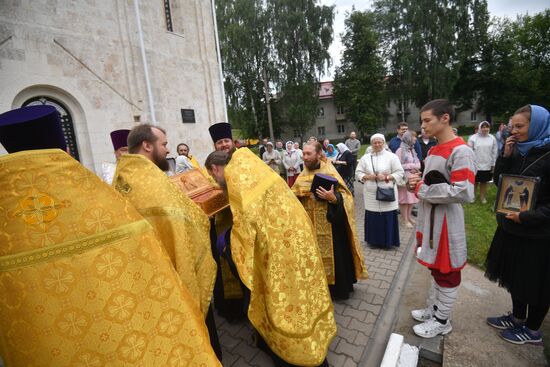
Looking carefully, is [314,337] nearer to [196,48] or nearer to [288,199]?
[288,199]

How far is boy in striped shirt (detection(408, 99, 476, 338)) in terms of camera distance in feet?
7.65

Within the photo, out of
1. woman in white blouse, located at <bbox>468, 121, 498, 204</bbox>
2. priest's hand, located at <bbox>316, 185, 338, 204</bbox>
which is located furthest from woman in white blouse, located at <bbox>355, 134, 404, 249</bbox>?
woman in white blouse, located at <bbox>468, 121, 498, 204</bbox>

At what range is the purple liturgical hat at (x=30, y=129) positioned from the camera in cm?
116

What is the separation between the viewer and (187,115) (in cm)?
1098

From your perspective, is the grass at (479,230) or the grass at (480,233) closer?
the grass at (480,233)

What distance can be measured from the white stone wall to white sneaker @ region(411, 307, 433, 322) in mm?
8766

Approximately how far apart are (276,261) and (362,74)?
34488 mm

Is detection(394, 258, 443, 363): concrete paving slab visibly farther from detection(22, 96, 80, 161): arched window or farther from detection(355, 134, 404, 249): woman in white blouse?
detection(22, 96, 80, 161): arched window

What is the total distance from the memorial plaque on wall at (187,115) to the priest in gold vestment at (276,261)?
9575 mm

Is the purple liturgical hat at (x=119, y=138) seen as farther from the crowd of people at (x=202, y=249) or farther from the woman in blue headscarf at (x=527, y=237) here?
the woman in blue headscarf at (x=527, y=237)

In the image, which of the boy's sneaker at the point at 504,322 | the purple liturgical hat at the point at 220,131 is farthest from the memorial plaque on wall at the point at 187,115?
the boy's sneaker at the point at 504,322

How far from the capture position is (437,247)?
251 cm

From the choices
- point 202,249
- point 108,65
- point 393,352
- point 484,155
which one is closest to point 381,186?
point 393,352

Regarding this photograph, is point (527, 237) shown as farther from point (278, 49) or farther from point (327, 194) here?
point (278, 49)
